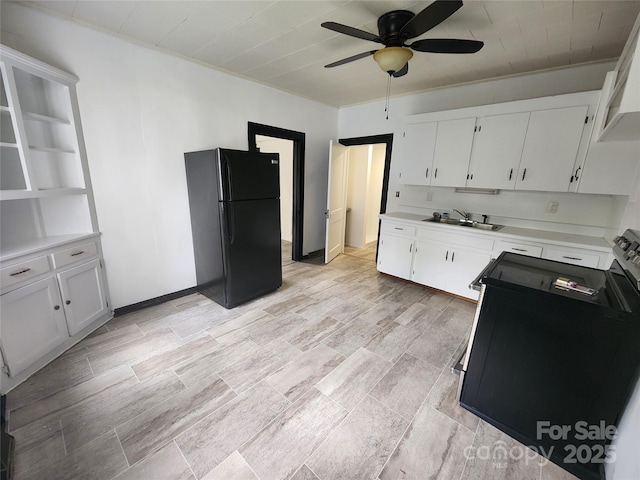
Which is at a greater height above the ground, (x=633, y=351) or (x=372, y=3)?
(x=372, y=3)

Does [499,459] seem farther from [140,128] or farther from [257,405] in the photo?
[140,128]

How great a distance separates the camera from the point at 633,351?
3.79 feet

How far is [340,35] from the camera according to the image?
2.14 meters

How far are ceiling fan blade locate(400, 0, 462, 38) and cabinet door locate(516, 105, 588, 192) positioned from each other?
1782 millimetres

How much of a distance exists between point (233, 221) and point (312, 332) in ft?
4.40

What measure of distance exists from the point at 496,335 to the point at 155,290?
313 centimetres

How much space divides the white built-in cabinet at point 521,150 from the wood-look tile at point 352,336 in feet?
6.56

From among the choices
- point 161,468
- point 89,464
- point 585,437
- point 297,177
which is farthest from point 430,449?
point 297,177

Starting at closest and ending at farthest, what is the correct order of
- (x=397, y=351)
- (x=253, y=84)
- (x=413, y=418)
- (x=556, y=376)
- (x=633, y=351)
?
(x=633, y=351) → (x=556, y=376) → (x=413, y=418) → (x=397, y=351) → (x=253, y=84)

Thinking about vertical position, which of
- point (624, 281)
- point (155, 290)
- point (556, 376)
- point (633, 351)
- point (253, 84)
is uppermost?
point (253, 84)

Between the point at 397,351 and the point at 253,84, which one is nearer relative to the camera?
the point at 397,351

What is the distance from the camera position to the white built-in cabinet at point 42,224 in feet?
5.52

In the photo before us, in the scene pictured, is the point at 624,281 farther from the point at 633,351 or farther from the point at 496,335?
the point at 496,335

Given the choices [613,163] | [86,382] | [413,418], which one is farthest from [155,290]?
[613,163]
